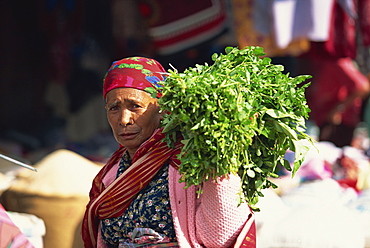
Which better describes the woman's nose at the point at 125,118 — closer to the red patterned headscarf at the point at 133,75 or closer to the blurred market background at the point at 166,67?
the red patterned headscarf at the point at 133,75

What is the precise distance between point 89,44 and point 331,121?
9.30 feet

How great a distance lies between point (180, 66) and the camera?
21.2 ft

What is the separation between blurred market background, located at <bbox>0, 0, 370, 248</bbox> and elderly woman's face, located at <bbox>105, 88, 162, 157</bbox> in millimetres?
905

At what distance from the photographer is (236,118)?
172 centimetres

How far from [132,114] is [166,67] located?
4125 millimetres

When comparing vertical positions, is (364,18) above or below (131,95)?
above

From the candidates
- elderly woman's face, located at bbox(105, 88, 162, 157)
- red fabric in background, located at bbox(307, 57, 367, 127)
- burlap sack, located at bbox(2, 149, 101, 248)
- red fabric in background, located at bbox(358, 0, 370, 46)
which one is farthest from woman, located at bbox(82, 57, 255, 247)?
red fabric in background, located at bbox(307, 57, 367, 127)

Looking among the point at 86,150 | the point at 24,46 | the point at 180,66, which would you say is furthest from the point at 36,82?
the point at 180,66

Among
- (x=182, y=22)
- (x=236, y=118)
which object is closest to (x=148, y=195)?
(x=236, y=118)

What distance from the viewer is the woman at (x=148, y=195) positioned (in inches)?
74.2

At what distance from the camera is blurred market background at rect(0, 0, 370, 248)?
9.80ft

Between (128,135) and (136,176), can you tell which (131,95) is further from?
(136,176)

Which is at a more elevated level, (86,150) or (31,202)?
(86,150)

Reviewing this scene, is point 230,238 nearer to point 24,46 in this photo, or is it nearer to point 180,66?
point 180,66
